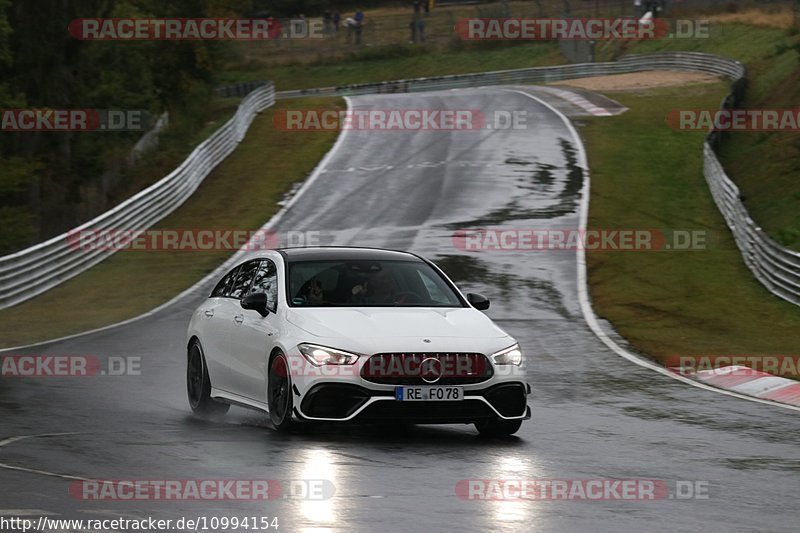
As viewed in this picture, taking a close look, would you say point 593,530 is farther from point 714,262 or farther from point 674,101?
point 674,101

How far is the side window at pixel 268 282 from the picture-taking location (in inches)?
462

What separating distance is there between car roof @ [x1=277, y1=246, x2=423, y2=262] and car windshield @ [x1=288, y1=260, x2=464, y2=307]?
1.9 inches

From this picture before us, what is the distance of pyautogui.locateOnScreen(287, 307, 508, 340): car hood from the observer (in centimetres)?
1066

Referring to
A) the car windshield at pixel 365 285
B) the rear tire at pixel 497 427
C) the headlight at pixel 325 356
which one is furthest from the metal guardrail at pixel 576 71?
the headlight at pixel 325 356

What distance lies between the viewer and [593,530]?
7.38m

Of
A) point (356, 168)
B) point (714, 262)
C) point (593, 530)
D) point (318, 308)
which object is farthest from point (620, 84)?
point (593, 530)

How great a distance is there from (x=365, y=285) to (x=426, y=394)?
1.53m

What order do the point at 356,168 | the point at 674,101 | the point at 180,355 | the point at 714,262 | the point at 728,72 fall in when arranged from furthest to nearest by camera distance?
the point at 728,72 → the point at 674,101 → the point at 356,168 → the point at 714,262 → the point at 180,355

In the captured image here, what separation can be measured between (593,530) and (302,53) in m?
89.8
